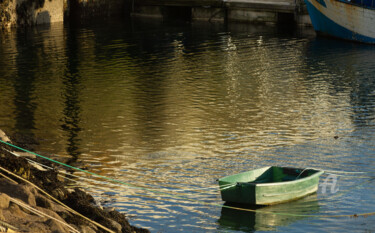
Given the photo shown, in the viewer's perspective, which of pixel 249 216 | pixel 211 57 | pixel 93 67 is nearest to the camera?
pixel 249 216

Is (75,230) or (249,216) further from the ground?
(75,230)

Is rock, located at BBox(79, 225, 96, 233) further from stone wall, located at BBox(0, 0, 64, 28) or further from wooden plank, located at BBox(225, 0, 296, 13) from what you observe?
wooden plank, located at BBox(225, 0, 296, 13)

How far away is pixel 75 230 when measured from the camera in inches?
391

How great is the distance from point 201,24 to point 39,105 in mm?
23361

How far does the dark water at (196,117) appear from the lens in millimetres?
13680

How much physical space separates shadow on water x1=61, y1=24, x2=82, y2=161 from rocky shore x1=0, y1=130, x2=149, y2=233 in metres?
3.66

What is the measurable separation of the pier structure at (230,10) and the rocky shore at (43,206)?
102 feet

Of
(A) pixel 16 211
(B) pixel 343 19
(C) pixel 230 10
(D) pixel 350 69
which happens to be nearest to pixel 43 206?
(A) pixel 16 211

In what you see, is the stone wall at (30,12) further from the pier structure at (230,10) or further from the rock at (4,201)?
the rock at (4,201)

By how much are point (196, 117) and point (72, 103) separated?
447cm

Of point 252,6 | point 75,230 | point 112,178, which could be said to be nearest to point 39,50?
point 252,6

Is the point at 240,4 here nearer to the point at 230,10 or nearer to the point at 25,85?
the point at 230,10

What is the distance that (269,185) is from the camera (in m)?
13.2

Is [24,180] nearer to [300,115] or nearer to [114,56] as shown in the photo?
[300,115]
